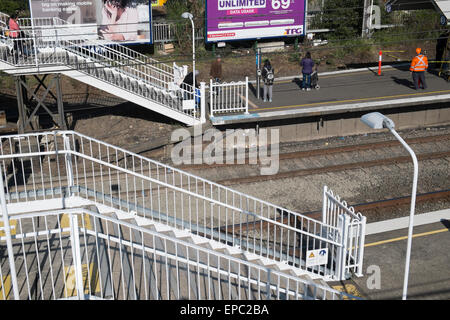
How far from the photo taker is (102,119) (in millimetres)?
18984

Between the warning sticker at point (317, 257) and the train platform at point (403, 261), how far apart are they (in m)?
0.43

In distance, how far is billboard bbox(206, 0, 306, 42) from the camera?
74.4ft

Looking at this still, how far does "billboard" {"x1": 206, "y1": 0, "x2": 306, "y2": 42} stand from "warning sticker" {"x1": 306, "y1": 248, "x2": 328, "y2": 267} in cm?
1499

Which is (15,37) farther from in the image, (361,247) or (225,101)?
(361,247)

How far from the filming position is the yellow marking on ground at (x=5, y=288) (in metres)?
7.12

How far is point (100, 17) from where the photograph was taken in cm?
2230

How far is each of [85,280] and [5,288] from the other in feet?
3.48

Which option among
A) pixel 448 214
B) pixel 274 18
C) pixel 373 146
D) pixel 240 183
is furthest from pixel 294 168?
pixel 274 18

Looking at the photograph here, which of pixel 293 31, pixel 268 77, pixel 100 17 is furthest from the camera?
pixel 293 31

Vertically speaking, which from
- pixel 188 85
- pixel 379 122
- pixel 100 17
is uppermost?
pixel 100 17

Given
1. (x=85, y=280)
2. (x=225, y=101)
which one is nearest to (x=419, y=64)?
(x=225, y=101)

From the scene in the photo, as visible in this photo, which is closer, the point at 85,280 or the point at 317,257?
the point at 85,280

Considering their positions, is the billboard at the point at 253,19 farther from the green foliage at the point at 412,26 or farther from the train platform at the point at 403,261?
the train platform at the point at 403,261
